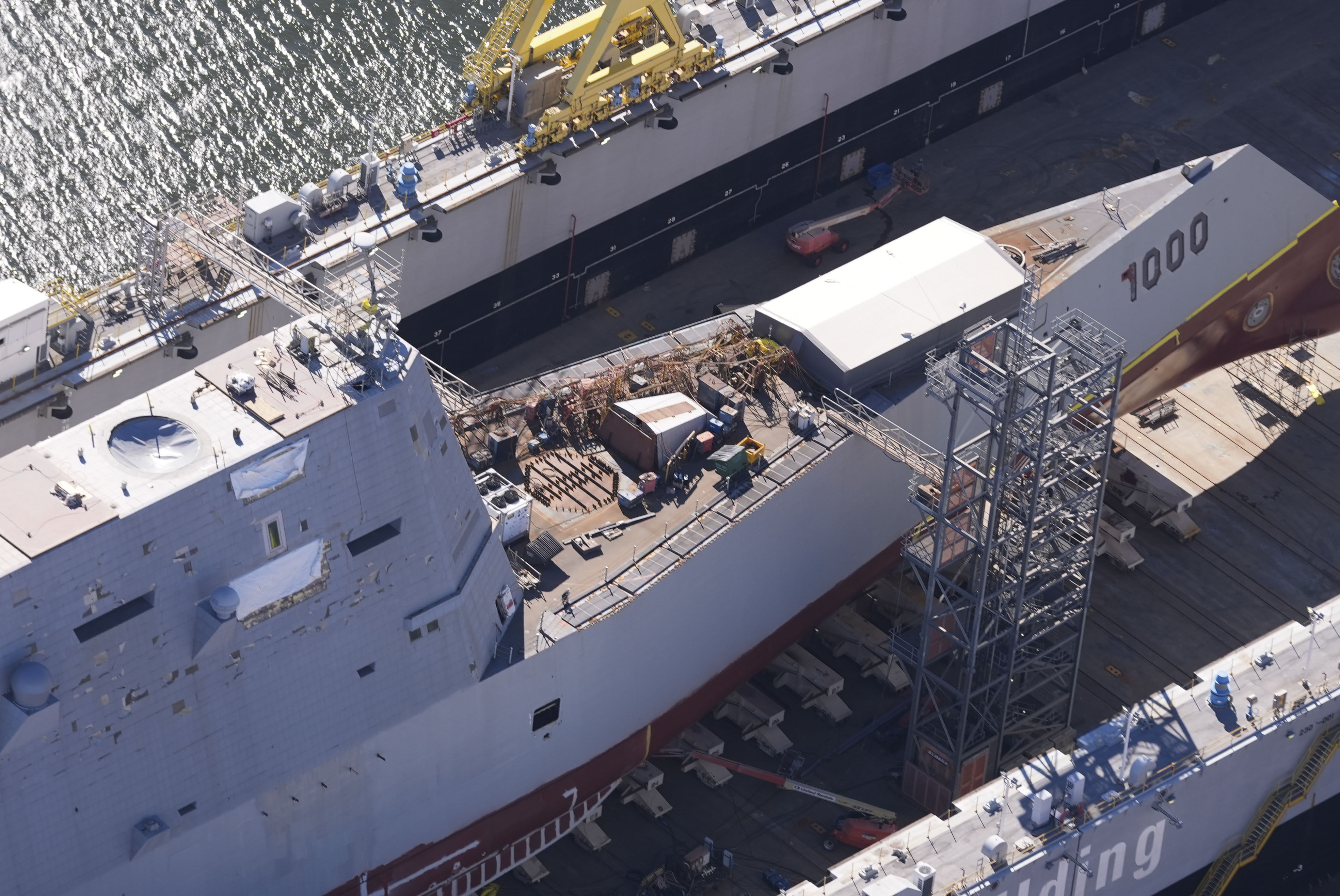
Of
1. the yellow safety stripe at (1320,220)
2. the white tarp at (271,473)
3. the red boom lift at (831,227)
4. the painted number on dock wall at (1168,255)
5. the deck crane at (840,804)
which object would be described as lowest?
the deck crane at (840,804)

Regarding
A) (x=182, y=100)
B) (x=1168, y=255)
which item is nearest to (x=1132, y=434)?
(x=1168, y=255)

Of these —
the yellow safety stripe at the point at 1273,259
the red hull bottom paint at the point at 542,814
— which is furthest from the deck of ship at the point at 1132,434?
the yellow safety stripe at the point at 1273,259

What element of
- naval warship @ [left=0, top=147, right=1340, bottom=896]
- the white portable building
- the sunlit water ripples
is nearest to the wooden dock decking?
naval warship @ [left=0, top=147, right=1340, bottom=896]

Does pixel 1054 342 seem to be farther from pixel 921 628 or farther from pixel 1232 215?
pixel 1232 215

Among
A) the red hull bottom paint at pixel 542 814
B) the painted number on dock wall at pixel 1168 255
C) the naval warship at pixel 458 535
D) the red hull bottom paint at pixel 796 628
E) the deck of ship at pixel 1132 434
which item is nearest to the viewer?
the naval warship at pixel 458 535

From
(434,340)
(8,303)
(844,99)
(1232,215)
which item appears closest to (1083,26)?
(844,99)

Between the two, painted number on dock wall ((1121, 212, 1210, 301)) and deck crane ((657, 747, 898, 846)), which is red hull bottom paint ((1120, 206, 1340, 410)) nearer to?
painted number on dock wall ((1121, 212, 1210, 301))

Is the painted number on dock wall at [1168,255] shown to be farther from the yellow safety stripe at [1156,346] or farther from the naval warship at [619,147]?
the naval warship at [619,147]
